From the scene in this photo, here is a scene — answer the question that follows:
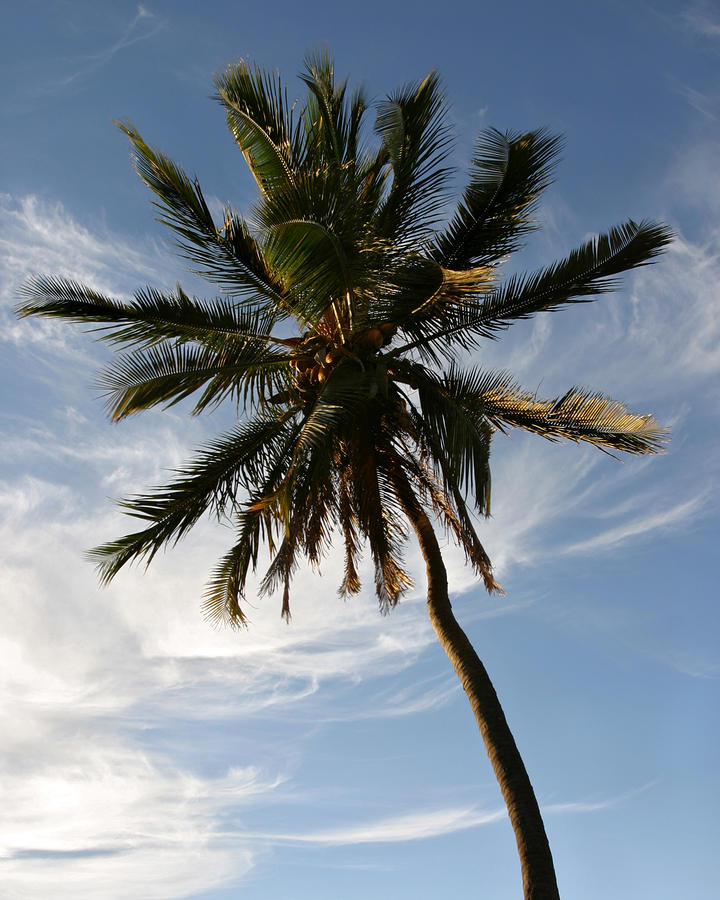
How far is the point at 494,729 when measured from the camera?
29.9 ft

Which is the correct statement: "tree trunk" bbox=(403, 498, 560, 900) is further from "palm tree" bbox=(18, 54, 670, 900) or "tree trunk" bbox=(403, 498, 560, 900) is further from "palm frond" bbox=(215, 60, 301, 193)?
"palm frond" bbox=(215, 60, 301, 193)

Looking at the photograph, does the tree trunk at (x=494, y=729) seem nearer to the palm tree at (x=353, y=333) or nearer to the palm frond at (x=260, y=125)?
the palm tree at (x=353, y=333)

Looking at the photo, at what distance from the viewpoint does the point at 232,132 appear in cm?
1028

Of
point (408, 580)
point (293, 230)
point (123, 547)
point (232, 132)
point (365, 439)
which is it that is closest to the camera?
point (293, 230)

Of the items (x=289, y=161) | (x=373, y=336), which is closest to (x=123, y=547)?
(x=373, y=336)

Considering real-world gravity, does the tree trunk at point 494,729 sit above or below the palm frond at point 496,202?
below

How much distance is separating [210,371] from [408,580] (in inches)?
202

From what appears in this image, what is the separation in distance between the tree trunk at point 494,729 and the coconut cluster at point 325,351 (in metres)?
2.19

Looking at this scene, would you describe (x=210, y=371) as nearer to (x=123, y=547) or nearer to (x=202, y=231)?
(x=202, y=231)

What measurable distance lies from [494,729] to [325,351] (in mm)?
5299

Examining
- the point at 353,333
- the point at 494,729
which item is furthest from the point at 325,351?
the point at 494,729

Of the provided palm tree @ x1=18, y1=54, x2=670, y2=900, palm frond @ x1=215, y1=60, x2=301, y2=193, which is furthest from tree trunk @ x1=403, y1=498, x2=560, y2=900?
palm frond @ x1=215, y1=60, x2=301, y2=193

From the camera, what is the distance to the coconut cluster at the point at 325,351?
1065 cm

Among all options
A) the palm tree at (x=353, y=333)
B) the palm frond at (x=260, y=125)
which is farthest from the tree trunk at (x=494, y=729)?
the palm frond at (x=260, y=125)
